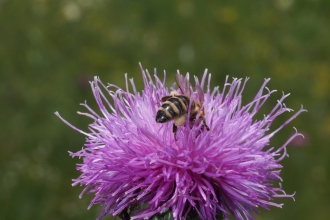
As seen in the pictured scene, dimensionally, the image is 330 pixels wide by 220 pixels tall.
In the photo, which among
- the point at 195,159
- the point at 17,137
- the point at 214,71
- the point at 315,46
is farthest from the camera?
the point at 315,46

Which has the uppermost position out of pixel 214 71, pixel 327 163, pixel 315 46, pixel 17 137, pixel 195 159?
pixel 315 46

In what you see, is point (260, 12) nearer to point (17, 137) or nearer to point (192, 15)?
point (192, 15)

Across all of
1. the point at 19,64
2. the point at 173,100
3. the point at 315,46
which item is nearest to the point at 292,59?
the point at 315,46

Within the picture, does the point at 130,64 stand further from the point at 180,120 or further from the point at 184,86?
the point at 180,120

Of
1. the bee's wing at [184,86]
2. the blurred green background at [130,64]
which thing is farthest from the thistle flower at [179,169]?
the blurred green background at [130,64]

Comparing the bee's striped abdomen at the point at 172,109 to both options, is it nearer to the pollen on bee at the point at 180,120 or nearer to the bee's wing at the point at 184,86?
the pollen on bee at the point at 180,120

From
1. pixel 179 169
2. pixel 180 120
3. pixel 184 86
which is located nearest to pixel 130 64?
pixel 184 86

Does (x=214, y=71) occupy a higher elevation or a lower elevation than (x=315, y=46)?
lower
